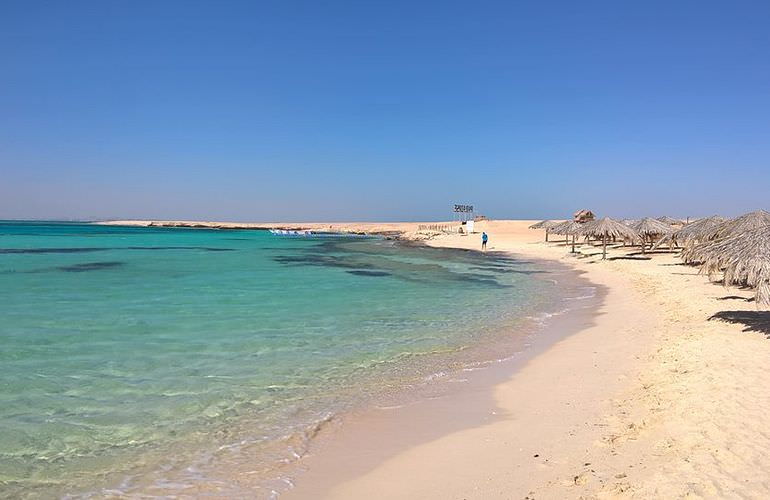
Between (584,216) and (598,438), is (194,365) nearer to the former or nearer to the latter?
(598,438)

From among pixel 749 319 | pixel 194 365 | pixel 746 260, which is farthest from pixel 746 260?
pixel 194 365

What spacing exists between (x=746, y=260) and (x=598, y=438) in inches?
219

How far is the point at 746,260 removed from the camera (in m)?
8.30

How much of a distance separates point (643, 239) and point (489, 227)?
141ft

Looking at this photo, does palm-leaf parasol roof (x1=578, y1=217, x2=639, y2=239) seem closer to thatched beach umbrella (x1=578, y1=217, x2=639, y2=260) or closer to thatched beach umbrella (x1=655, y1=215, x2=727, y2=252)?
thatched beach umbrella (x1=578, y1=217, x2=639, y2=260)

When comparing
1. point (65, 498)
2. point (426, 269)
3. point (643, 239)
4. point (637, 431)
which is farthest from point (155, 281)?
point (643, 239)

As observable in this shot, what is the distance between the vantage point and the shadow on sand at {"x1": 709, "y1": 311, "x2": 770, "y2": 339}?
8945 mm

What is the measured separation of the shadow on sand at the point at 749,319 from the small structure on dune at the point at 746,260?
2.96 feet

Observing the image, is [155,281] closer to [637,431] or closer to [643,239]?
[637,431]

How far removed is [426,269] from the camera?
24688 mm

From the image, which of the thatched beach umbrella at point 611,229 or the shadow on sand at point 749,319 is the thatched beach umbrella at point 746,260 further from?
the thatched beach umbrella at point 611,229

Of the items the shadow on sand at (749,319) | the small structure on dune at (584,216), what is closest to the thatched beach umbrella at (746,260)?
the shadow on sand at (749,319)

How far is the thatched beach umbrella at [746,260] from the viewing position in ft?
25.8

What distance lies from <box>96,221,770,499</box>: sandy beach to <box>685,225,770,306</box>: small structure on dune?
93cm
